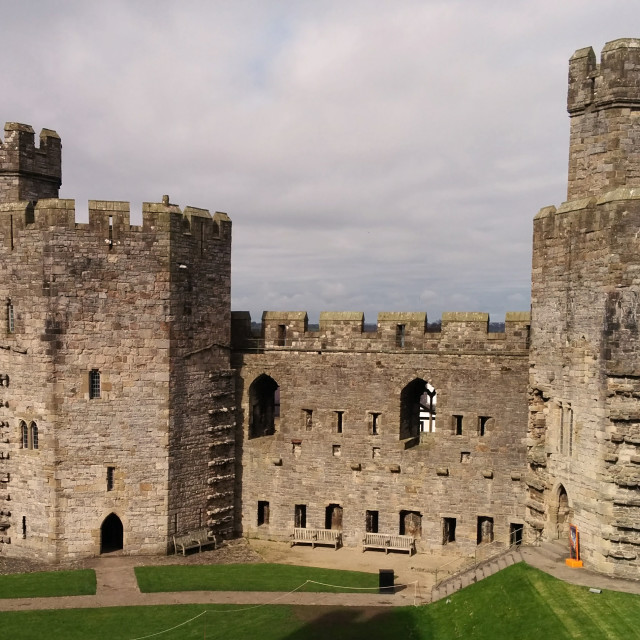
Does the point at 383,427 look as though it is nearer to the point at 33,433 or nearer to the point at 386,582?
the point at 386,582

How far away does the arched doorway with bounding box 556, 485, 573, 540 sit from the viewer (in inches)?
707

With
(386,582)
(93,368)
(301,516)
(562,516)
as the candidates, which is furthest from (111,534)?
(562,516)

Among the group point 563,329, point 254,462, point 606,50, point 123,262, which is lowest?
point 254,462

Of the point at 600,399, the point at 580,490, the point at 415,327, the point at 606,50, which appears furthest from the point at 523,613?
the point at 606,50

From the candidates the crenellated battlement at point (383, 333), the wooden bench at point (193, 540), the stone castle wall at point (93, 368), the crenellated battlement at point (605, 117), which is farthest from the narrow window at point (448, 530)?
the crenellated battlement at point (605, 117)

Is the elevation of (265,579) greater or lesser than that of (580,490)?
lesser

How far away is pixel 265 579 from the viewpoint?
63.1 feet

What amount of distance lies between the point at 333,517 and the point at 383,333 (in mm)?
6064

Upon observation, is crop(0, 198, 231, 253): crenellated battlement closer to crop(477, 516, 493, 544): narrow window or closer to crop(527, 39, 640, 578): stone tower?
crop(527, 39, 640, 578): stone tower

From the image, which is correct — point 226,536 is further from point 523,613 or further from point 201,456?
point 523,613

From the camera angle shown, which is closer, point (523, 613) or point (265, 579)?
point (523, 613)

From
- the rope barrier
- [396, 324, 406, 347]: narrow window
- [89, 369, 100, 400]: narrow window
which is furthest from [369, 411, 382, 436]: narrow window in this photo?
[89, 369, 100, 400]: narrow window

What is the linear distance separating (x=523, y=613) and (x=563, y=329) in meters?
6.64

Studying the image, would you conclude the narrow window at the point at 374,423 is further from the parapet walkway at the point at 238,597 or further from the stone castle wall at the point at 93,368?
the stone castle wall at the point at 93,368
